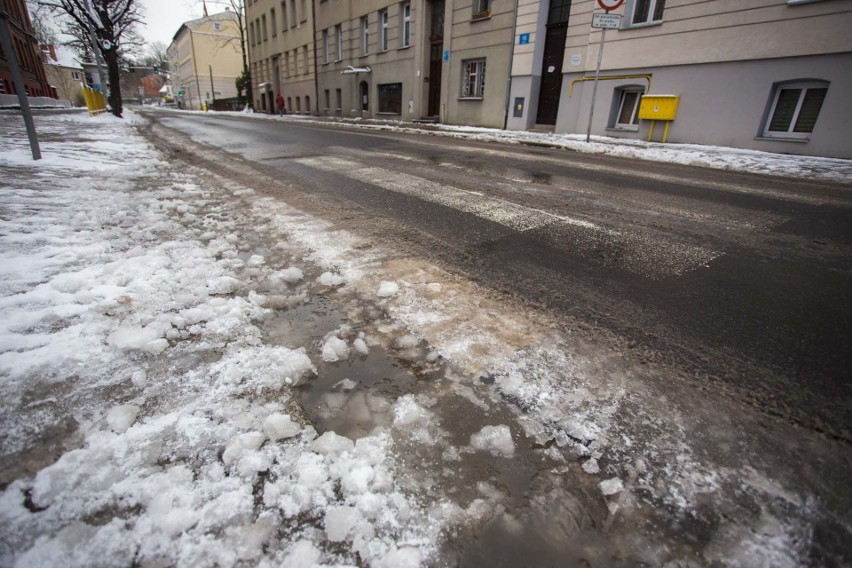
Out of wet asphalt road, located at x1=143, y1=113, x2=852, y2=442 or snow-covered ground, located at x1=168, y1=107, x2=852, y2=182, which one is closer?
wet asphalt road, located at x1=143, y1=113, x2=852, y2=442

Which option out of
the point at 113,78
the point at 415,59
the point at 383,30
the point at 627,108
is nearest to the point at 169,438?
the point at 627,108

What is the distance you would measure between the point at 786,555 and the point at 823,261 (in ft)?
9.72

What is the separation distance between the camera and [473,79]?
17969 millimetres

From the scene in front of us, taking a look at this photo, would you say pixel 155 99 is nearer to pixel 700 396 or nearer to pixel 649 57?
pixel 649 57

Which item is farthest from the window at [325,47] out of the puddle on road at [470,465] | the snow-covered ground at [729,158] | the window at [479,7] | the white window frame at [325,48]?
the puddle on road at [470,465]

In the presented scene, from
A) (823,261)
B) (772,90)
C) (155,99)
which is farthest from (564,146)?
(155,99)

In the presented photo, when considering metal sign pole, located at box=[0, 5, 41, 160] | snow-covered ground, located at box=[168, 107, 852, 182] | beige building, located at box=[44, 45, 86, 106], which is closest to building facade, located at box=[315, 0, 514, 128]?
snow-covered ground, located at box=[168, 107, 852, 182]

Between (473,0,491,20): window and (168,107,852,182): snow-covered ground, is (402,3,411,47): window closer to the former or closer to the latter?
(473,0,491,20): window

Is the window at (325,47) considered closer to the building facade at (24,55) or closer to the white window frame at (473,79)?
the white window frame at (473,79)

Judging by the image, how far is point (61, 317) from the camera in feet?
6.78

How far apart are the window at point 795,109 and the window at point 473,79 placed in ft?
33.5

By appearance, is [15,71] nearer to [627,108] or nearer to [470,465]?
[470,465]

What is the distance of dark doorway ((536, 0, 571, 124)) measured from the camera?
14328mm

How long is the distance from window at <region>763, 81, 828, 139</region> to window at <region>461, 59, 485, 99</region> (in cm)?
1022
